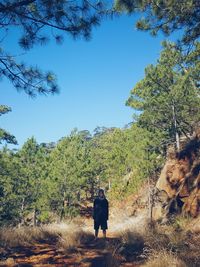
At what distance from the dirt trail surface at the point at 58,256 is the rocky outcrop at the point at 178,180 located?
7829 mm

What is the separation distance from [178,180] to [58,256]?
11997 mm

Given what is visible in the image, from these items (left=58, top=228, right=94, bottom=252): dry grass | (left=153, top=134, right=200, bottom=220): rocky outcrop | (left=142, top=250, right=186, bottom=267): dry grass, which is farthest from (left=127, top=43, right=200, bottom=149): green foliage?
(left=142, top=250, right=186, bottom=267): dry grass

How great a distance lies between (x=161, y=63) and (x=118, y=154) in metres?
9.11

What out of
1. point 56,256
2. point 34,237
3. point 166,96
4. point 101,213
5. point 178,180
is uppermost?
point 166,96

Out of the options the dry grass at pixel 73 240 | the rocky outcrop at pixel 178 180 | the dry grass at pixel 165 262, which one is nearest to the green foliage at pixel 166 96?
the rocky outcrop at pixel 178 180

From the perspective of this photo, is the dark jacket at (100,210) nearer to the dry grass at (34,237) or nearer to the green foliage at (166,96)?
the dry grass at (34,237)

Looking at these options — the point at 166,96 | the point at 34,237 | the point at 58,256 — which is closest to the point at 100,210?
the point at 34,237

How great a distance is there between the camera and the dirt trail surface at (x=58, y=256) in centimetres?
612

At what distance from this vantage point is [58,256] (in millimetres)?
6781

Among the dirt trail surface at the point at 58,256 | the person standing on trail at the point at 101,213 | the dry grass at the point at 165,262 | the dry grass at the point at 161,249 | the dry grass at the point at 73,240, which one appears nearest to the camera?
the dry grass at the point at 165,262

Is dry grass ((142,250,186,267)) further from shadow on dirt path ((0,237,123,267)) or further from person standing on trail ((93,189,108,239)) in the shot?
person standing on trail ((93,189,108,239))

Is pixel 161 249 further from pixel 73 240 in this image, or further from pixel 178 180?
pixel 178 180

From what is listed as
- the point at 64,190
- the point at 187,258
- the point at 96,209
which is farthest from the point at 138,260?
the point at 64,190

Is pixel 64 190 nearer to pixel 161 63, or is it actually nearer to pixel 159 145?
pixel 159 145
